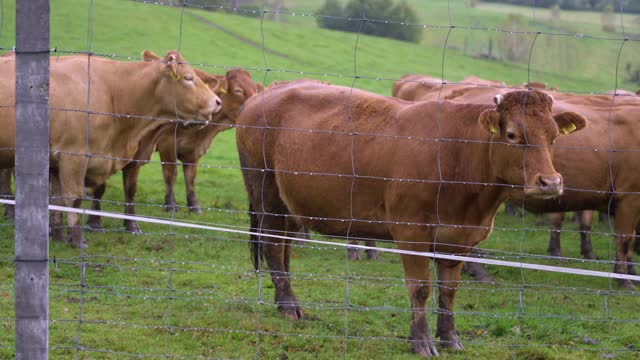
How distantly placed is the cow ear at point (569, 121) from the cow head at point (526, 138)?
0.97ft

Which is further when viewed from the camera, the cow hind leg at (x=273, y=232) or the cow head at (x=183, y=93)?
the cow head at (x=183, y=93)

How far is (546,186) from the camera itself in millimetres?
6453

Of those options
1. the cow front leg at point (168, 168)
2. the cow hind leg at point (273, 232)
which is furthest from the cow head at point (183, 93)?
the cow hind leg at point (273, 232)

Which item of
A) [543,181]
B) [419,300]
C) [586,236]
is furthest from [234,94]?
[543,181]

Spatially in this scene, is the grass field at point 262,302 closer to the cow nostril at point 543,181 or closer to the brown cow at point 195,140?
the brown cow at point 195,140

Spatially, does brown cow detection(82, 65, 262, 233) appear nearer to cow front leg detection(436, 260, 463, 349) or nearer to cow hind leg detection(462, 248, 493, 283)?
cow hind leg detection(462, 248, 493, 283)

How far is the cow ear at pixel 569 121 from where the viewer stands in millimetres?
7082

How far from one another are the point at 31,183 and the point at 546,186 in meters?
3.57

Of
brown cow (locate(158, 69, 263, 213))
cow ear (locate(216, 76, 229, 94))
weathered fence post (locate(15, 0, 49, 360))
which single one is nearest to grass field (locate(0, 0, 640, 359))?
brown cow (locate(158, 69, 263, 213))

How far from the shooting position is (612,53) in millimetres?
56406

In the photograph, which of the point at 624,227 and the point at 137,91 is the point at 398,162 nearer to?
the point at 624,227

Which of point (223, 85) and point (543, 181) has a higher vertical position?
point (543, 181)

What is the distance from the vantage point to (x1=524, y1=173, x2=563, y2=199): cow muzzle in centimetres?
645

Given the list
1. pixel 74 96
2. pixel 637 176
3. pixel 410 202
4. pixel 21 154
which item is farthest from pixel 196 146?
pixel 21 154
